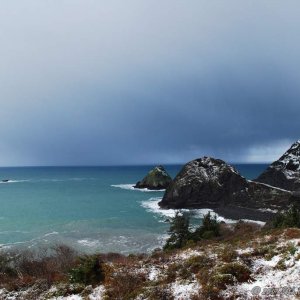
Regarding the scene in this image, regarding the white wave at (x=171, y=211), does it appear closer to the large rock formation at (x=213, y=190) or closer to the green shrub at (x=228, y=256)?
the large rock formation at (x=213, y=190)

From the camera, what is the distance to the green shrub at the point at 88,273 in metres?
22.2

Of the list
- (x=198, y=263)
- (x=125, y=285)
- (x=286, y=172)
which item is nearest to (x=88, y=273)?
(x=125, y=285)

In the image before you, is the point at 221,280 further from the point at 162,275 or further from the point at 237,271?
the point at 162,275

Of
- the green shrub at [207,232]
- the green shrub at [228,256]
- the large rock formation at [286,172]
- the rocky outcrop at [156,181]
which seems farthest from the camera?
the rocky outcrop at [156,181]

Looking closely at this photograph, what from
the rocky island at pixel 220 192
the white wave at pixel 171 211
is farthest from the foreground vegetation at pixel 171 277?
the rocky island at pixel 220 192

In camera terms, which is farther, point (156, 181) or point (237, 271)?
point (156, 181)

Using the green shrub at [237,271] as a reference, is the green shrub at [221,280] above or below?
below

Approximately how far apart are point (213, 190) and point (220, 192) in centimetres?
241

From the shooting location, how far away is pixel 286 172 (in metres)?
125

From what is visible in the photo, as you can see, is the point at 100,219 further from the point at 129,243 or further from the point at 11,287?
the point at 11,287

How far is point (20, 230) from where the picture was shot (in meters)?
70.5

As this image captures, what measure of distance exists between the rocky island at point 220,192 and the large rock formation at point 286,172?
19.1 m

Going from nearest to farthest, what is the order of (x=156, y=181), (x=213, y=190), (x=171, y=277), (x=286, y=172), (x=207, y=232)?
1. (x=171, y=277)
2. (x=207, y=232)
3. (x=213, y=190)
4. (x=286, y=172)
5. (x=156, y=181)

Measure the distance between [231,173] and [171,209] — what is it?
87.5 ft
